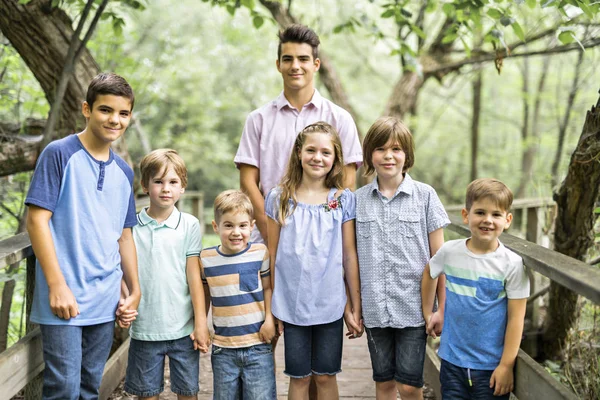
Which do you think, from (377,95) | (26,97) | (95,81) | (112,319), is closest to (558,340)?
(112,319)

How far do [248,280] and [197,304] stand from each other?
25cm

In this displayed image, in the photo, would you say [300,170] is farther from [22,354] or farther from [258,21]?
[258,21]

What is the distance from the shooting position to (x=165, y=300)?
8.07 feet

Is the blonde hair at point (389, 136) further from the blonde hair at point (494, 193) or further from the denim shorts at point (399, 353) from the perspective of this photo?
the denim shorts at point (399, 353)

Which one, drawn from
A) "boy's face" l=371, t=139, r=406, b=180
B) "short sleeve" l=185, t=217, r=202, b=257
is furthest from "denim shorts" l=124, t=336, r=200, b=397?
"boy's face" l=371, t=139, r=406, b=180

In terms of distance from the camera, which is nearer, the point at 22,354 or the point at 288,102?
the point at 22,354

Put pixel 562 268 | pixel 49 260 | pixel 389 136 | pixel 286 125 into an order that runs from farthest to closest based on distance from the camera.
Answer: pixel 286 125
pixel 389 136
pixel 49 260
pixel 562 268

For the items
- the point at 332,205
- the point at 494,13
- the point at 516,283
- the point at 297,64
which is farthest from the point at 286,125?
the point at 494,13

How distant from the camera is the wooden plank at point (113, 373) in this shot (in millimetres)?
3090

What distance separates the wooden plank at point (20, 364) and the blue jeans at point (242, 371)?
2.41 ft

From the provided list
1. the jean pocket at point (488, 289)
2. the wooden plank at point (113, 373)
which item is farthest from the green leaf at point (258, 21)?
the jean pocket at point (488, 289)

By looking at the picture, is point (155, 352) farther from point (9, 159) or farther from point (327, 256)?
point (9, 159)

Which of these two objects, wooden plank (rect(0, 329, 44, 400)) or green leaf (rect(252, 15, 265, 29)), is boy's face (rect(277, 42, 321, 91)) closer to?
wooden plank (rect(0, 329, 44, 400))

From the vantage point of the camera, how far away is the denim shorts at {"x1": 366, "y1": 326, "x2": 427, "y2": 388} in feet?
7.93
